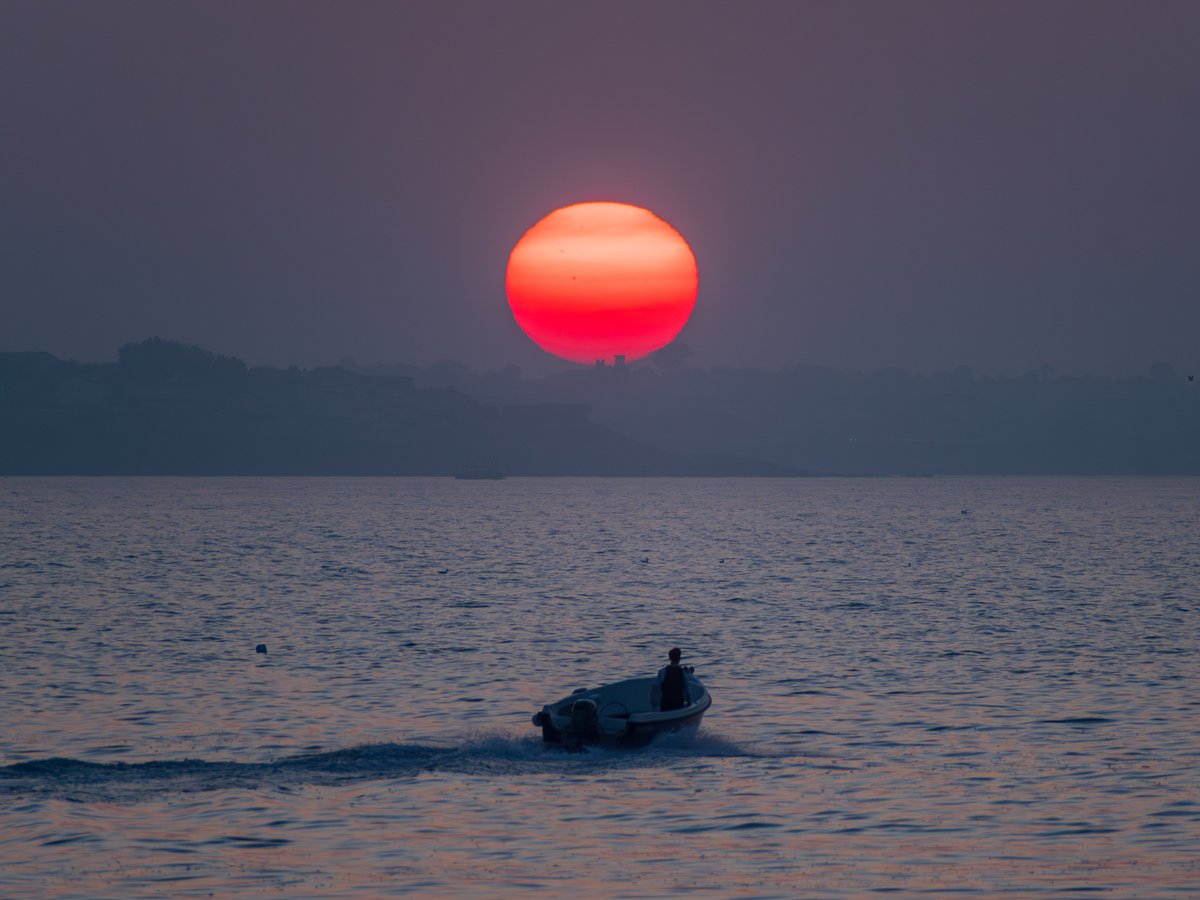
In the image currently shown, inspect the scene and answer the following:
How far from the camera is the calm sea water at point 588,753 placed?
2645 centimetres

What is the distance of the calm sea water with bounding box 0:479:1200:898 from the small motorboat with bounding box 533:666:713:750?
0.64 m

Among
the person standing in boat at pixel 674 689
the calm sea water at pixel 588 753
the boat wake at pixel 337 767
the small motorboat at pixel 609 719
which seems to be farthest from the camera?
the person standing in boat at pixel 674 689

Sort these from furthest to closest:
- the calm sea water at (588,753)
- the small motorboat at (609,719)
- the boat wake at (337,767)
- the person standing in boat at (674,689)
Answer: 1. the person standing in boat at (674,689)
2. the small motorboat at (609,719)
3. the boat wake at (337,767)
4. the calm sea water at (588,753)

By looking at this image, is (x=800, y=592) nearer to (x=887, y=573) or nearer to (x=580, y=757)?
(x=887, y=573)

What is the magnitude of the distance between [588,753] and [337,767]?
663 centimetres

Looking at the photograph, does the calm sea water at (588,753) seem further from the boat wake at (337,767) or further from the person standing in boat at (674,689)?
the person standing in boat at (674,689)

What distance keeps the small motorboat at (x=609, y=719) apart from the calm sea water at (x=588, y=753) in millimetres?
635

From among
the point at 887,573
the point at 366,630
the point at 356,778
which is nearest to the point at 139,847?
the point at 356,778

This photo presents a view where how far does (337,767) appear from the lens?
34.9 metres

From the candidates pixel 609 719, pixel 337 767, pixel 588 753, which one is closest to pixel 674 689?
pixel 609 719

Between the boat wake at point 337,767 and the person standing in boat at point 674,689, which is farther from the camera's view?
the person standing in boat at point 674,689

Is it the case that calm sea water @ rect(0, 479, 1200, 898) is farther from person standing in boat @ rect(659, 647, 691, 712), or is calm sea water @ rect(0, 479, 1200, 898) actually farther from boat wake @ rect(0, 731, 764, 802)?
person standing in boat @ rect(659, 647, 691, 712)

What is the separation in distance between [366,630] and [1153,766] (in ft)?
137

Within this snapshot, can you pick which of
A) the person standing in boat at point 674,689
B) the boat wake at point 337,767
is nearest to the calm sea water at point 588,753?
the boat wake at point 337,767
